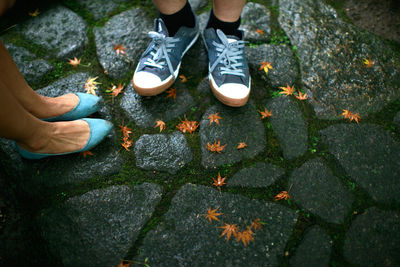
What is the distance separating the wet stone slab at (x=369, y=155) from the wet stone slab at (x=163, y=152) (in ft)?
3.50

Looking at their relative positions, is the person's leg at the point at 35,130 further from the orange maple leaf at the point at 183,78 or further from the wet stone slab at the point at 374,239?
the wet stone slab at the point at 374,239

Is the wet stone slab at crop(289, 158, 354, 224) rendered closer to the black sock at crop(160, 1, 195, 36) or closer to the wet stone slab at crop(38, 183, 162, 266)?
the wet stone slab at crop(38, 183, 162, 266)

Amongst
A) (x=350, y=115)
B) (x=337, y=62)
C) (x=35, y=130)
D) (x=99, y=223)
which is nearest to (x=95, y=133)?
(x=35, y=130)

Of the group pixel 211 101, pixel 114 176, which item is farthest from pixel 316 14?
pixel 114 176

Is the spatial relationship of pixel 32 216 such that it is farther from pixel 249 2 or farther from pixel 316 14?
pixel 316 14

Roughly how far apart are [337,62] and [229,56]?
3.20ft

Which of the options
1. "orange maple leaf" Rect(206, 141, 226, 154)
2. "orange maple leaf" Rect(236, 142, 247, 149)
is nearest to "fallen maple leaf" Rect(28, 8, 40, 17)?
"orange maple leaf" Rect(206, 141, 226, 154)

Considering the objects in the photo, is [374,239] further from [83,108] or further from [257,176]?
[83,108]

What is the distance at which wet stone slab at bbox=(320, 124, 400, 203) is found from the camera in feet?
5.37

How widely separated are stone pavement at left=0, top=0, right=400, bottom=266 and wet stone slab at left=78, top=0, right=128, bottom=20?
0.19 meters

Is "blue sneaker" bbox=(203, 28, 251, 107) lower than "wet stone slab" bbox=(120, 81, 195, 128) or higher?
higher

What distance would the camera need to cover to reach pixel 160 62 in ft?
6.20

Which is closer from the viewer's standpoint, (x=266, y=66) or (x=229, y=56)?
(x=229, y=56)

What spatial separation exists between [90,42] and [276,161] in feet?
6.44
